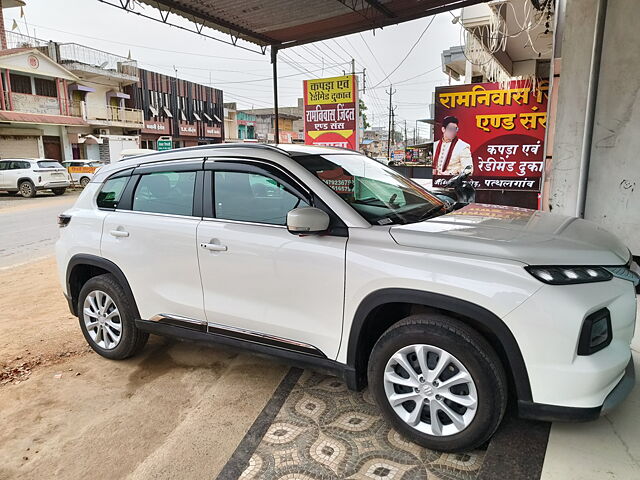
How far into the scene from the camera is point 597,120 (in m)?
5.30

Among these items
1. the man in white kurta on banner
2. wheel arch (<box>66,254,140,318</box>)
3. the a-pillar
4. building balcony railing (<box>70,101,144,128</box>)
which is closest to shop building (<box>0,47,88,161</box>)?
building balcony railing (<box>70,101,144,128</box>)

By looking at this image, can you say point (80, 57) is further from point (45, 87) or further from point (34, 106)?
point (34, 106)

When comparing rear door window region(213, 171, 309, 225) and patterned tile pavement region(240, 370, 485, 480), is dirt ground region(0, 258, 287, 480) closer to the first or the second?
patterned tile pavement region(240, 370, 485, 480)

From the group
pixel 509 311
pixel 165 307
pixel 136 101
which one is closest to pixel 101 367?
pixel 165 307

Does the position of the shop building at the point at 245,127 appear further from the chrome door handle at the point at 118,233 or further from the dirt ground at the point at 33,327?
the chrome door handle at the point at 118,233

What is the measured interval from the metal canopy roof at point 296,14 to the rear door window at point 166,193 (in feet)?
13.0

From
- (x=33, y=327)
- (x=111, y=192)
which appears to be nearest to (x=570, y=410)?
(x=111, y=192)

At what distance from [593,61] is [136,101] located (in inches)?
1348

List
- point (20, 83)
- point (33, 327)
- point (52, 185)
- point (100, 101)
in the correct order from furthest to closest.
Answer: point (100, 101) → point (20, 83) → point (52, 185) → point (33, 327)

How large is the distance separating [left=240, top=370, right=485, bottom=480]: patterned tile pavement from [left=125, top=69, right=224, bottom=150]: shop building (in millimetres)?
33783

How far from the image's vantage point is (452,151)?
8742mm

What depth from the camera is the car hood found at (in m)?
2.27

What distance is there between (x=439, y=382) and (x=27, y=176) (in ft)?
70.7

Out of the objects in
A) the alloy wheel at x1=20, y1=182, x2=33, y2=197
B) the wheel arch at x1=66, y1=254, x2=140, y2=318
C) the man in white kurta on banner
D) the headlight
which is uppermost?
the man in white kurta on banner
